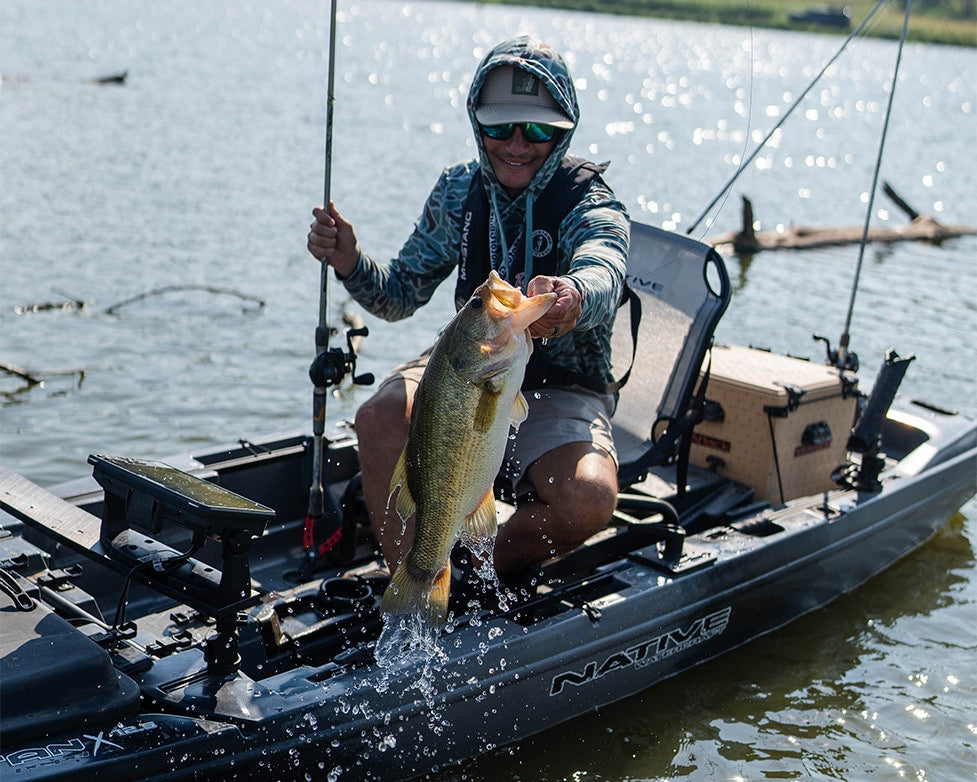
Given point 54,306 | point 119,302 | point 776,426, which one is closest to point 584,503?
point 776,426

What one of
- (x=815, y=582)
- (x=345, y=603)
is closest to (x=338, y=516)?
(x=345, y=603)

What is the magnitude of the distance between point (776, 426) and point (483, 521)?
112 inches

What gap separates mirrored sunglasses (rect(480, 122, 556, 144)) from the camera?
467 centimetres

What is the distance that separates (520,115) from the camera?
182 inches

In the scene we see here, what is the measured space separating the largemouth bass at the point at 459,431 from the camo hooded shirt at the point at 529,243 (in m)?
0.80

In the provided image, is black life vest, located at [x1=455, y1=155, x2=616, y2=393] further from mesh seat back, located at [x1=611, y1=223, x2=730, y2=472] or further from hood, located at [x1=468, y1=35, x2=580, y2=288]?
mesh seat back, located at [x1=611, y1=223, x2=730, y2=472]

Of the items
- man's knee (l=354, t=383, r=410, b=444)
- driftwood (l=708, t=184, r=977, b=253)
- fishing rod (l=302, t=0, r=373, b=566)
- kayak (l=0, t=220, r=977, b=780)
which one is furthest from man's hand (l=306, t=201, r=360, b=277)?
driftwood (l=708, t=184, r=977, b=253)

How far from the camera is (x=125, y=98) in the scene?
2667cm

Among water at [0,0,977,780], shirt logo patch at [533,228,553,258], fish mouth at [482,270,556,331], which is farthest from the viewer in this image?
water at [0,0,977,780]

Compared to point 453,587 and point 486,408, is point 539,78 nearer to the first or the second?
point 486,408

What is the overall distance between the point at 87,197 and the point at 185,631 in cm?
1266

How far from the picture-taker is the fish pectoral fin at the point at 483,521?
3643 mm

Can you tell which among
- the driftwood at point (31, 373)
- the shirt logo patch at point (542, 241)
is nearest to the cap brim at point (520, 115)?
the shirt logo patch at point (542, 241)

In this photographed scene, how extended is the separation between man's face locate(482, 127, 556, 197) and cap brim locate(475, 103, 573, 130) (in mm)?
74
